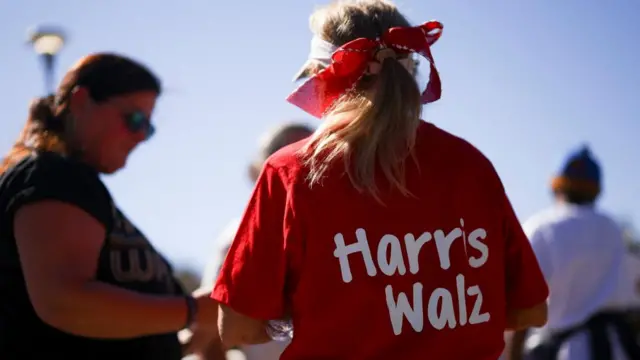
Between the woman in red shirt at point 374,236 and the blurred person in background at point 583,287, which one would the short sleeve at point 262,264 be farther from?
the blurred person in background at point 583,287

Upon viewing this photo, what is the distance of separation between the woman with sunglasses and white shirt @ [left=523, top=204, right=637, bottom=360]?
2041mm

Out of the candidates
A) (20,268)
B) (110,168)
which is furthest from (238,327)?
(110,168)

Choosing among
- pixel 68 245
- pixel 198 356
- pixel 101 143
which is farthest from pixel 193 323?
pixel 198 356

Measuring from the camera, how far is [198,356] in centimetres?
419

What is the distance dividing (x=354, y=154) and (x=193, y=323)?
86cm

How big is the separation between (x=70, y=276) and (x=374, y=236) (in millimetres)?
862

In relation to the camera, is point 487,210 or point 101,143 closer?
point 487,210

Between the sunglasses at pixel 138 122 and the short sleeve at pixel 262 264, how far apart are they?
96cm

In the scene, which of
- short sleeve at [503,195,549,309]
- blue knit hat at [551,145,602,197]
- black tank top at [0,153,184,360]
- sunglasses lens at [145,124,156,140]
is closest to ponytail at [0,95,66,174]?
black tank top at [0,153,184,360]

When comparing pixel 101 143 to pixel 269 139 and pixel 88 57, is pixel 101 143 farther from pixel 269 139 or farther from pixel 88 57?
pixel 269 139

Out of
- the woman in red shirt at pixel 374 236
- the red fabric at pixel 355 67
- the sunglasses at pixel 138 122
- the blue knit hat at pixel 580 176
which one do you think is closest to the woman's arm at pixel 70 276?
the sunglasses at pixel 138 122

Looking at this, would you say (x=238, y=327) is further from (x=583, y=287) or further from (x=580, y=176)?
(x=580, y=176)

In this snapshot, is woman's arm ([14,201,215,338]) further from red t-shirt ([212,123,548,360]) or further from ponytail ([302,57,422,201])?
ponytail ([302,57,422,201])

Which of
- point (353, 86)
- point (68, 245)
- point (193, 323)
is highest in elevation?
point (353, 86)
